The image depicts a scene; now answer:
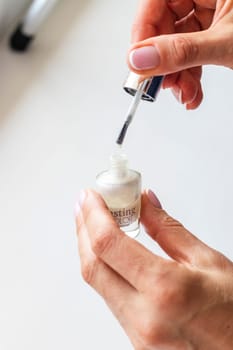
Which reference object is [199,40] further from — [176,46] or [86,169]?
[86,169]

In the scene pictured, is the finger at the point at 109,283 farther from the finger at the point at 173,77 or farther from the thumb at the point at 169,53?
the finger at the point at 173,77

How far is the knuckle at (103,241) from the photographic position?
50 cm

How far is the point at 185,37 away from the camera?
557 millimetres

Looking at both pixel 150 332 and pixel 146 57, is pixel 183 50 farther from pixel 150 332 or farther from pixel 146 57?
pixel 150 332

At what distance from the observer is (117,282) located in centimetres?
51

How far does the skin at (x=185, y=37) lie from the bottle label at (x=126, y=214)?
13 cm

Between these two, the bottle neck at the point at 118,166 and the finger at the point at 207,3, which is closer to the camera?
the bottle neck at the point at 118,166

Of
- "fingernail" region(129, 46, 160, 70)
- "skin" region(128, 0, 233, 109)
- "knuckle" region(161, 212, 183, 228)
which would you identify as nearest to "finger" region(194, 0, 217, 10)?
"skin" region(128, 0, 233, 109)

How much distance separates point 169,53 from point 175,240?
18cm

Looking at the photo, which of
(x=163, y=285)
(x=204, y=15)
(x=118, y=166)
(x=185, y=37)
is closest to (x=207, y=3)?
(x=204, y=15)

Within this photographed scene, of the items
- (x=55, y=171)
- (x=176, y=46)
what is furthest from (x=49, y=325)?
(x=176, y=46)

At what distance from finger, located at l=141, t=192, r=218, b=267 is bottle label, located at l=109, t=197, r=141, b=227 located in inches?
0.4

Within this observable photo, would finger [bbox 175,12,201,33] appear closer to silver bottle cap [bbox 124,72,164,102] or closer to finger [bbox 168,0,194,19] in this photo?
finger [bbox 168,0,194,19]

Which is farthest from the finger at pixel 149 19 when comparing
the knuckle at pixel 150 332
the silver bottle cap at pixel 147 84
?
the knuckle at pixel 150 332
